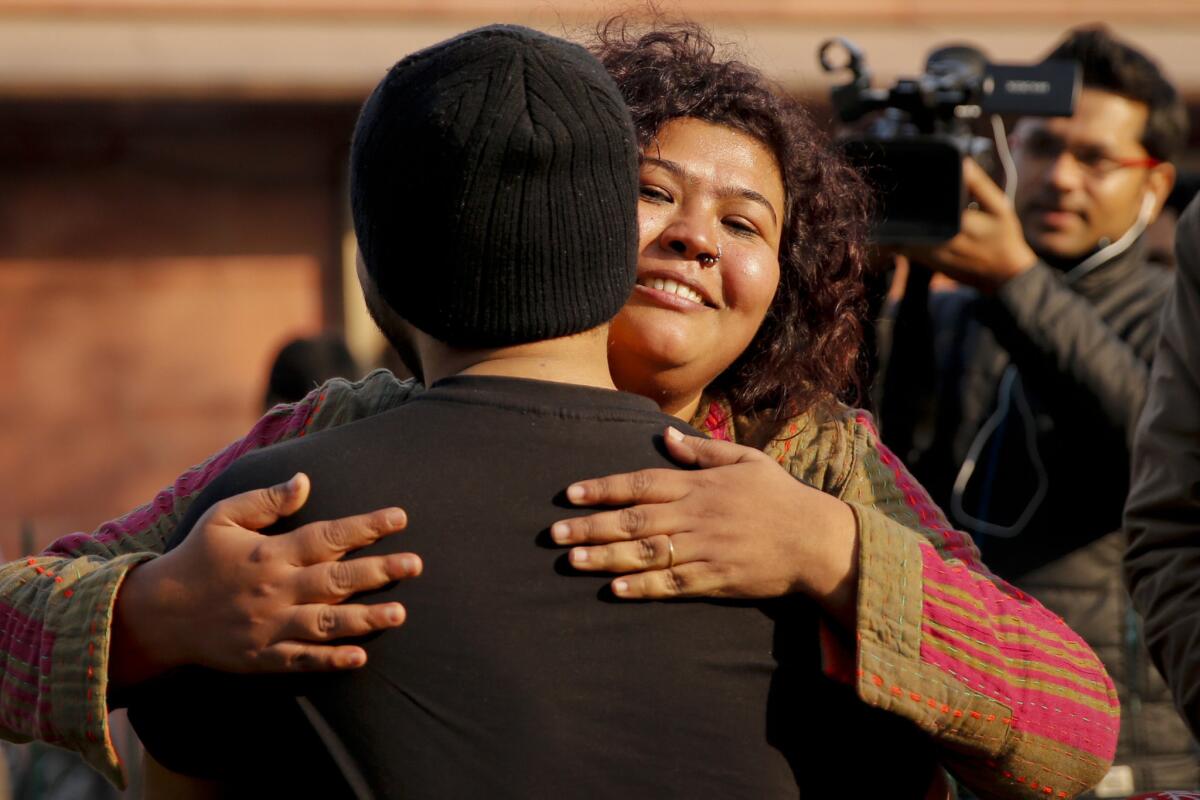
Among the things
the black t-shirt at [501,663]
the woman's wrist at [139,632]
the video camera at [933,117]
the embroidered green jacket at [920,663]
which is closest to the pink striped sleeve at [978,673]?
the embroidered green jacket at [920,663]

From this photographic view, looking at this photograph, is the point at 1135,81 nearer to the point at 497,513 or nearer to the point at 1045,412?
the point at 1045,412

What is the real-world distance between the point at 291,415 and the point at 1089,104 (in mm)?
2197

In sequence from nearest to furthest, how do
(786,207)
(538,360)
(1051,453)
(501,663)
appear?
(501,663) → (538,360) → (786,207) → (1051,453)

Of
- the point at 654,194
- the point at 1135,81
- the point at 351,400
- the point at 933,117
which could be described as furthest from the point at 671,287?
the point at 1135,81

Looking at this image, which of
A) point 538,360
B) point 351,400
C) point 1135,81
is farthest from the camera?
point 1135,81

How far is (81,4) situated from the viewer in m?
7.94

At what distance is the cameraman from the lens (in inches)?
113

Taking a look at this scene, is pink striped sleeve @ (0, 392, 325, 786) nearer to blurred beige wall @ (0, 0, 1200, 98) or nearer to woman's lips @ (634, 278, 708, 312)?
woman's lips @ (634, 278, 708, 312)

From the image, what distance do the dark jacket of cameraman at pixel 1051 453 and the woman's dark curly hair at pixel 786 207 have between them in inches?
31.7

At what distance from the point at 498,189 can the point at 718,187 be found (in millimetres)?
633

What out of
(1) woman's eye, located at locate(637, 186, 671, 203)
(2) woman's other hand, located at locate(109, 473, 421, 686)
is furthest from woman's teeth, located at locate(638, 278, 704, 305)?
(2) woman's other hand, located at locate(109, 473, 421, 686)

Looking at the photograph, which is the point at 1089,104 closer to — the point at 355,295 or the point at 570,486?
the point at 570,486

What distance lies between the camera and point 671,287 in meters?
1.89

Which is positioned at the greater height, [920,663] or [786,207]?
[786,207]
